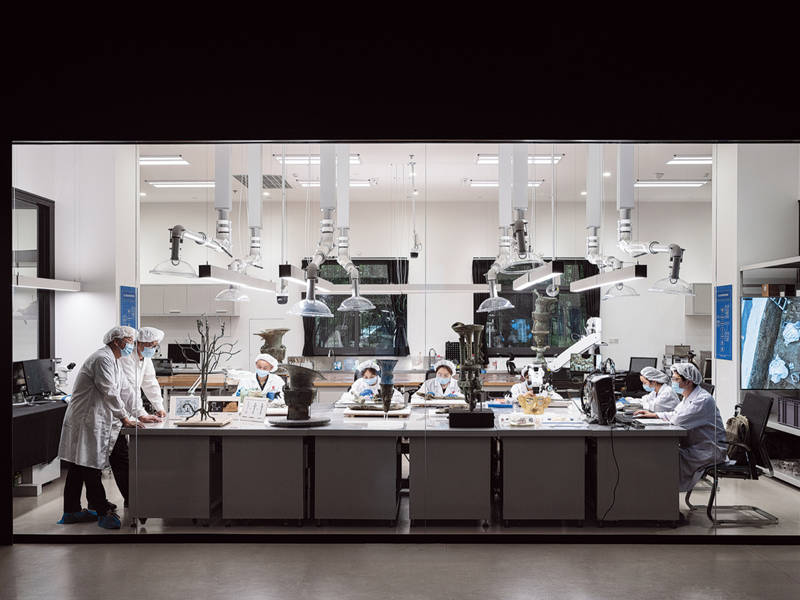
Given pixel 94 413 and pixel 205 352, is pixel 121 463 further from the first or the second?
pixel 205 352

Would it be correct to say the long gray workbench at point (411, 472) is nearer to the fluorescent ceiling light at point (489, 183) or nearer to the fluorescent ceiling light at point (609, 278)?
the fluorescent ceiling light at point (609, 278)

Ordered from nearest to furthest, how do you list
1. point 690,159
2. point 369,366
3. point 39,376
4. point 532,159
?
point 690,159 < point 39,376 < point 532,159 < point 369,366

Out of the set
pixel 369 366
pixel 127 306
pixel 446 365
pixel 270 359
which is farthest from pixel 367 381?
pixel 127 306

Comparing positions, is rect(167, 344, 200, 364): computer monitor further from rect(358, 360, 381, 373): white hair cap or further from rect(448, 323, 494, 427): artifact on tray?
rect(448, 323, 494, 427): artifact on tray

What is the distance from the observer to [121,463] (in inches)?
172

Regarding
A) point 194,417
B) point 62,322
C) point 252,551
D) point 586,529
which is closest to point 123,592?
point 252,551

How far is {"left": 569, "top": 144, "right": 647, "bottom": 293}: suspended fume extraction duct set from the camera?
432 centimetres

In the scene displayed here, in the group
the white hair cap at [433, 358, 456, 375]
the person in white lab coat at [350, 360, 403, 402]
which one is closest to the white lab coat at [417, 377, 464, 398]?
the white hair cap at [433, 358, 456, 375]

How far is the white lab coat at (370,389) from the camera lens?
4.75m

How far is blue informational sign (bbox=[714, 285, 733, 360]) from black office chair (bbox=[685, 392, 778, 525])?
1.21 feet

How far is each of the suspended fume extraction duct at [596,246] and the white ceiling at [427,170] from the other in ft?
0.22

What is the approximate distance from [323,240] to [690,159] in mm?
2585

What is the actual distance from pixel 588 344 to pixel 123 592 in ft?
10.8

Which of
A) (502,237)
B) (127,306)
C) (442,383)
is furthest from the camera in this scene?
(442,383)
